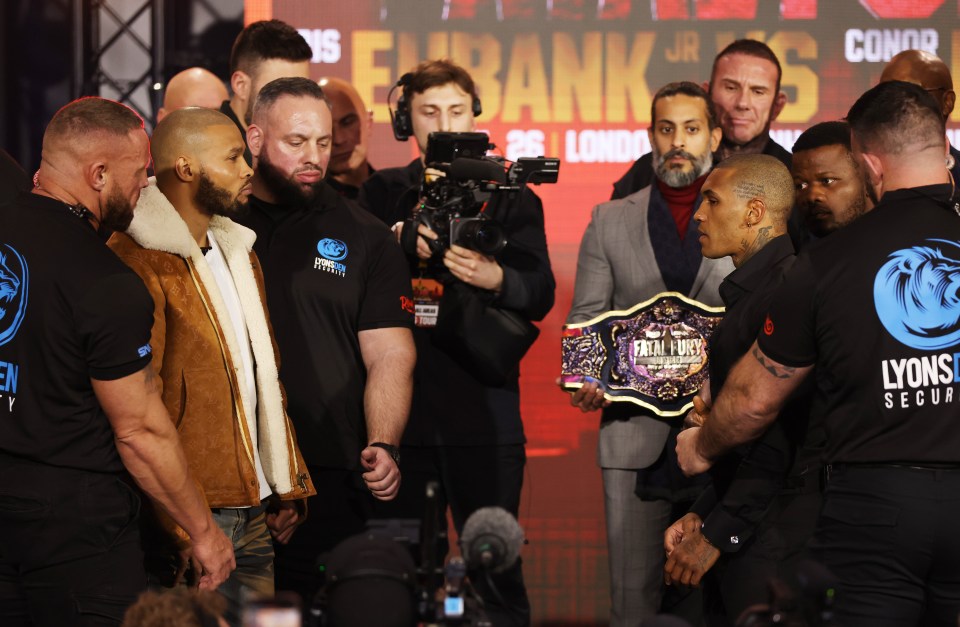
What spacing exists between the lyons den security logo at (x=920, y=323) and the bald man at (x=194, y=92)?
330 centimetres

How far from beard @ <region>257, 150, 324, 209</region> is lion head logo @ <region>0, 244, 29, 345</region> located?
109 centimetres

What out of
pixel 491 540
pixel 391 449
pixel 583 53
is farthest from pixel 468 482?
pixel 583 53

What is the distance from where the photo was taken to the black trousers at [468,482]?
3.99 meters

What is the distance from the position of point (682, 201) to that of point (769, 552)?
1.39 metres

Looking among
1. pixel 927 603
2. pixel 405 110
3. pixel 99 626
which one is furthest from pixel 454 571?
pixel 405 110

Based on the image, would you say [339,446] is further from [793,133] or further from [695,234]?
[793,133]

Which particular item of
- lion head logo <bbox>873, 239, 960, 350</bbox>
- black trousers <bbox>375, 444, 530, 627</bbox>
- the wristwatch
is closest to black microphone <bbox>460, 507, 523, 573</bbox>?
lion head logo <bbox>873, 239, 960, 350</bbox>

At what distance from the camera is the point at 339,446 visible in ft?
12.1

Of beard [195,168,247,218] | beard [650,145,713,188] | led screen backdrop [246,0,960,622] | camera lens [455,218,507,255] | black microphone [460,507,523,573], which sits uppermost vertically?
led screen backdrop [246,0,960,622]

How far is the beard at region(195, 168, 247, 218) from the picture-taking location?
3260 millimetres

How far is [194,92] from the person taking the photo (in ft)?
17.3

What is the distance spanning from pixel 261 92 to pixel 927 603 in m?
2.38

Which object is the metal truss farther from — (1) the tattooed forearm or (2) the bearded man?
(1) the tattooed forearm

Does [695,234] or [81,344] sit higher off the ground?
[695,234]
